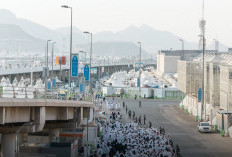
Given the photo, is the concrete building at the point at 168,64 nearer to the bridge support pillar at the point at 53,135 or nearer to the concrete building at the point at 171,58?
the concrete building at the point at 171,58

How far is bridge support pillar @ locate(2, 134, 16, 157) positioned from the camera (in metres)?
24.8

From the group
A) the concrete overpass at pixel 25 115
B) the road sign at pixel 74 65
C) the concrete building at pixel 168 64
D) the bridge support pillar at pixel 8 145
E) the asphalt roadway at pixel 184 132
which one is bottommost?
the asphalt roadway at pixel 184 132

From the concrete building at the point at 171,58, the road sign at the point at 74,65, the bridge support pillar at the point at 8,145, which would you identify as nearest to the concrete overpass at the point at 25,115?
the bridge support pillar at the point at 8,145

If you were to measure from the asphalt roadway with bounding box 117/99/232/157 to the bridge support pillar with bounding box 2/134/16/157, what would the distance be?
13328mm

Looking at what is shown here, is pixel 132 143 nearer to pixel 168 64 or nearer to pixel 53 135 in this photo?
pixel 53 135

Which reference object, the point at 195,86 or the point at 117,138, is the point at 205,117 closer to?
the point at 195,86

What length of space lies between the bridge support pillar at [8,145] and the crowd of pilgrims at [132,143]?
23.7 feet

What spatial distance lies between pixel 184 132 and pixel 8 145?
2511 centimetres

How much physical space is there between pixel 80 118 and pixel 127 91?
5962 centimetres

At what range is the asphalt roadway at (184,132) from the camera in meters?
37.4

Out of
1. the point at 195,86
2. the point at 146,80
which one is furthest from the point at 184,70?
the point at 146,80

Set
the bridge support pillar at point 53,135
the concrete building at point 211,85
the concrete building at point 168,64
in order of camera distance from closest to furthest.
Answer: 1. the bridge support pillar at point 53,135
2. the concrete building at point 211,85
3. the concrete building at point 168,64

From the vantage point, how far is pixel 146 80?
100750 mm

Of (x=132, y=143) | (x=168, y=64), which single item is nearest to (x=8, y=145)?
(x=132, y=143)
